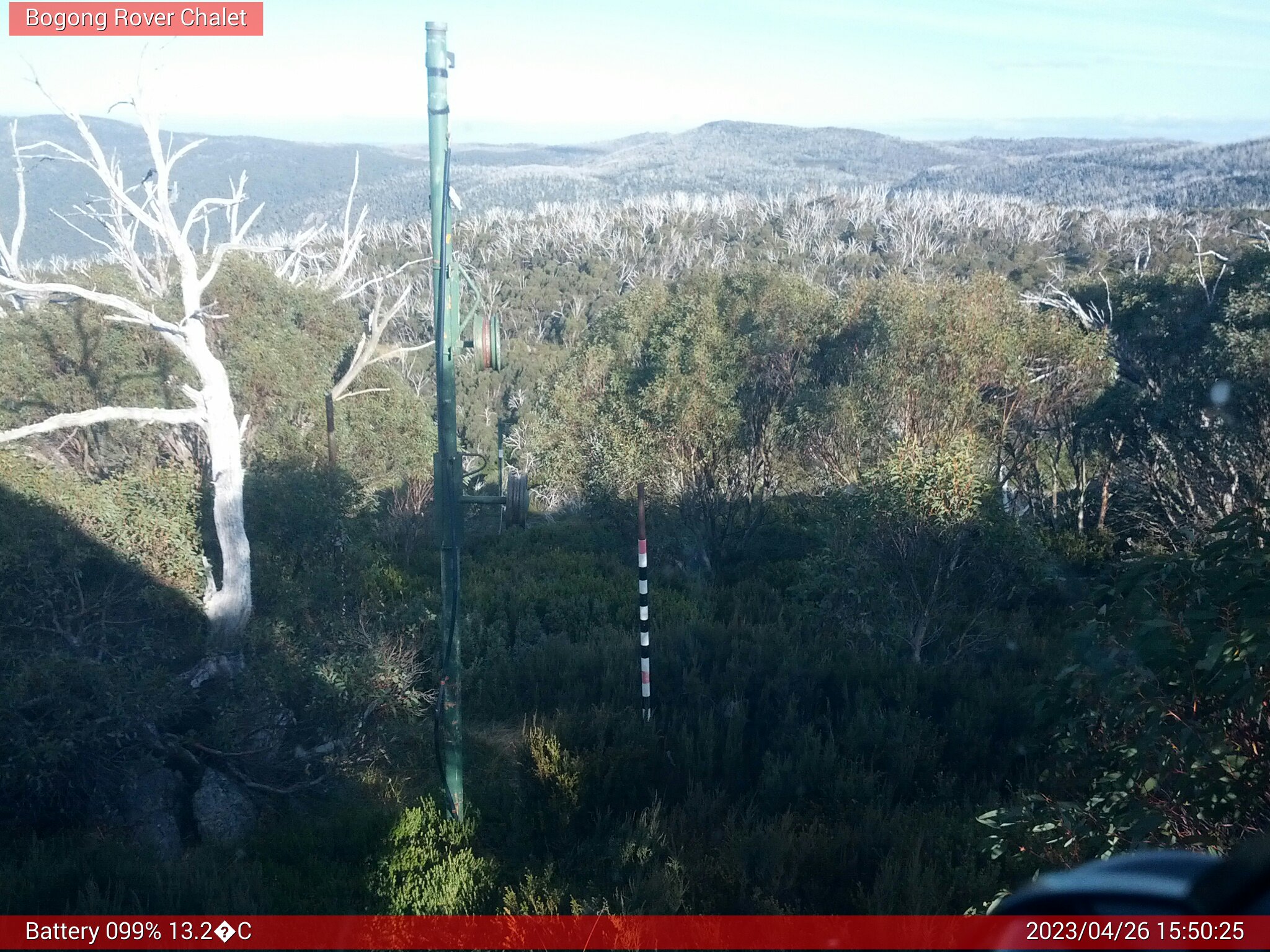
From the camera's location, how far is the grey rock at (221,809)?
6.92m

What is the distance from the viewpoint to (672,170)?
117 meters

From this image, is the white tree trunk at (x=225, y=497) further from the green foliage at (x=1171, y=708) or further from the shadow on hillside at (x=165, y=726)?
the green foliage at (x=1171, y=708)

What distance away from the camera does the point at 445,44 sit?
562 centimetres

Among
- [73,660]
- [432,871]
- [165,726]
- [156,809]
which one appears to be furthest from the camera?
[165,726]

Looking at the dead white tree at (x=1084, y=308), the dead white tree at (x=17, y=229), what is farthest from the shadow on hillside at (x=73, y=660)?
the dead white tree at (x=1084, y=308)

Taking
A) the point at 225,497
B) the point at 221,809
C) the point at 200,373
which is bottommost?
the point at 221,809

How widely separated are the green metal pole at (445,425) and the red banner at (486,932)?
1.53 m

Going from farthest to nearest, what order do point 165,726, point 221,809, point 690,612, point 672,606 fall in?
1. point 672,606
2. point 690,612
3. point 165,726
4. point 221,809

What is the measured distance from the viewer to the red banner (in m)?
3.93

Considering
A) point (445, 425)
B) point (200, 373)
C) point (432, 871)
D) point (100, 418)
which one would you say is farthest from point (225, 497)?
point (432, 871)

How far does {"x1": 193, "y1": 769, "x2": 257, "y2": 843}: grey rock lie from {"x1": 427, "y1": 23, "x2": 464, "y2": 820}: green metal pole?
1792 millimetres

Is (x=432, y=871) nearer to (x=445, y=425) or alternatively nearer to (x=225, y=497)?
(x=445, y=425)

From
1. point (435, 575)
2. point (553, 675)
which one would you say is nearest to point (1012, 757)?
point (553, 675)

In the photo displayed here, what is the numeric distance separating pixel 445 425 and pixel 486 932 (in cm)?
281
